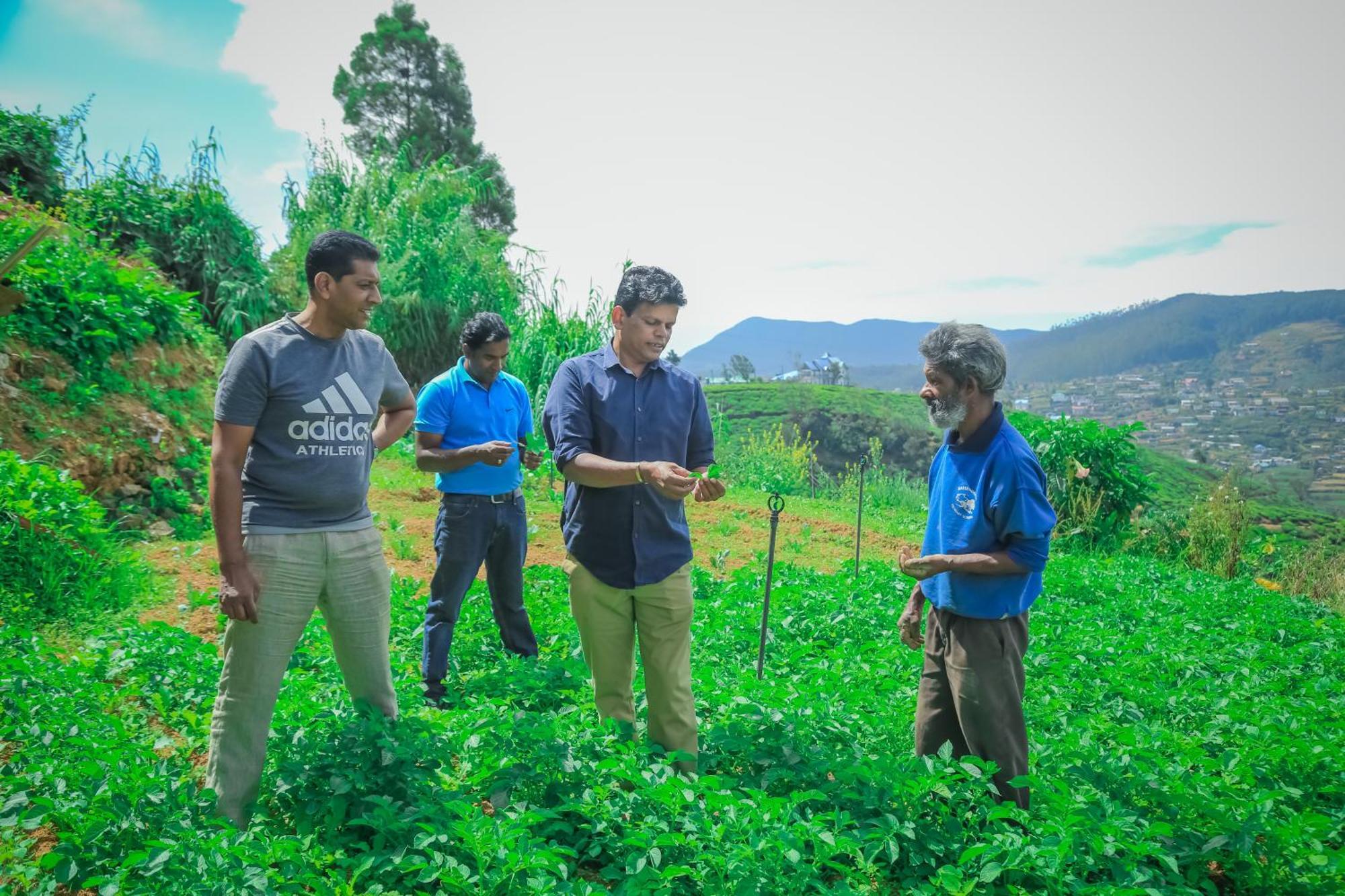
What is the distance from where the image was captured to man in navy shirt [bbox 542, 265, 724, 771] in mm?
3117

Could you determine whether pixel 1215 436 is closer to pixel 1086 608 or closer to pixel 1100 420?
pixel 1100 420

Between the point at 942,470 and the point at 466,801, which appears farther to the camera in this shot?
the point at 942,470

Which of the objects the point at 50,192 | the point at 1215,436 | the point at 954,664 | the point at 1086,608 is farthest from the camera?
the point at 1215,436

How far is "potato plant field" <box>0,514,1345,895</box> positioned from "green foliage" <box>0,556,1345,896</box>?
1cm

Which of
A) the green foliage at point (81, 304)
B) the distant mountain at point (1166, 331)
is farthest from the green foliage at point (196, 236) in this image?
the distant mountain at point (1166, 331)

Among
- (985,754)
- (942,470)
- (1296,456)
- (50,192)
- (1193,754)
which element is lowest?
(1296,456)

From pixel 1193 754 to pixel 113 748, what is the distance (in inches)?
163

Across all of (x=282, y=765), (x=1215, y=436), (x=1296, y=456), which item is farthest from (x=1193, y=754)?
(x=1215, y=436)

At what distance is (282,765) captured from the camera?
119 inches

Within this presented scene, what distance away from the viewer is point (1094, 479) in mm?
11891

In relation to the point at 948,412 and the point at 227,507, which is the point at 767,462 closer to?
the point at 948,412

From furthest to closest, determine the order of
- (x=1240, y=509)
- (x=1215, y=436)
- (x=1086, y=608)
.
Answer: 1. (x=1215, y=436)
2. (x=1240, y=509)
3. (x=1086, y=608)

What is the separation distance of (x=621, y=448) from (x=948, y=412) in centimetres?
123

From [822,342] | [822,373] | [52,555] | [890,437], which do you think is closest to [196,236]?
[52,555]
